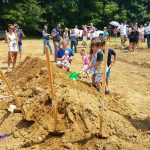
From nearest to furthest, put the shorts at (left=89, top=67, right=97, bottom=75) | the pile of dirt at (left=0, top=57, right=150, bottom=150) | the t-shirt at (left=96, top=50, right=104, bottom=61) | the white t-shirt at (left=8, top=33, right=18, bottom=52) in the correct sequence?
1. the pile of dirt at (left=0, top=57, right=150, bottom=150)
2. the t-shirt at (left=96, top=50, right=104, bottom=61)
3. the shorts at (left=89, top=67, right=97, bottom=75)
4. the white t-shirt at (left=8, top=33, right=18, bottom=52)

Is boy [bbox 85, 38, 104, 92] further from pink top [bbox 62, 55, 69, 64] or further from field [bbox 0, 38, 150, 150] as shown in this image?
pink top [bbox 62, 55, 69, 64]

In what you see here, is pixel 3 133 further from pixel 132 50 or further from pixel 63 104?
pixel 132 50

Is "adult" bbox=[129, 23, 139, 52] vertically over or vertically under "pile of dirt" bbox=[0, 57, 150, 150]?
over

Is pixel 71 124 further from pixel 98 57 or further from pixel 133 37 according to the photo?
pixel 133 37

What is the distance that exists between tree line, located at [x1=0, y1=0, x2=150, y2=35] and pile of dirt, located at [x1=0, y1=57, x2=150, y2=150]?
85.0ft

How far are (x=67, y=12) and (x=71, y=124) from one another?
2985 cm

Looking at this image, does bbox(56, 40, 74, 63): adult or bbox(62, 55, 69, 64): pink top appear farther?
bbox(56, 40, 74, 63): adult

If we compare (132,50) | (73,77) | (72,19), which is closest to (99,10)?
(72,19)

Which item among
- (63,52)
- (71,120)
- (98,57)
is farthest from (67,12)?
(71,120)

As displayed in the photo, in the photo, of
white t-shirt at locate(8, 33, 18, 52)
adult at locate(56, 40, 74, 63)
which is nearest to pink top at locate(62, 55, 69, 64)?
adult at locate(56, 40, 74, 63)

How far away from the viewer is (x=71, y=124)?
754 cm

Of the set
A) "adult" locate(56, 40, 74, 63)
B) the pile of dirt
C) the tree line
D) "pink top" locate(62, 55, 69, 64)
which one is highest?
the tree line

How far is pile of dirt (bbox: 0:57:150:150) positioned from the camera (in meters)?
7.15

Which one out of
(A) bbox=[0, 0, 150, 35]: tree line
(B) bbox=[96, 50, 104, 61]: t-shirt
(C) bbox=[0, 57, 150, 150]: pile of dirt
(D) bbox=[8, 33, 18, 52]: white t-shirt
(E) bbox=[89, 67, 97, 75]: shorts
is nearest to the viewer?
(C) bbox=[0, 57, 150, 150]: pile of dirt
